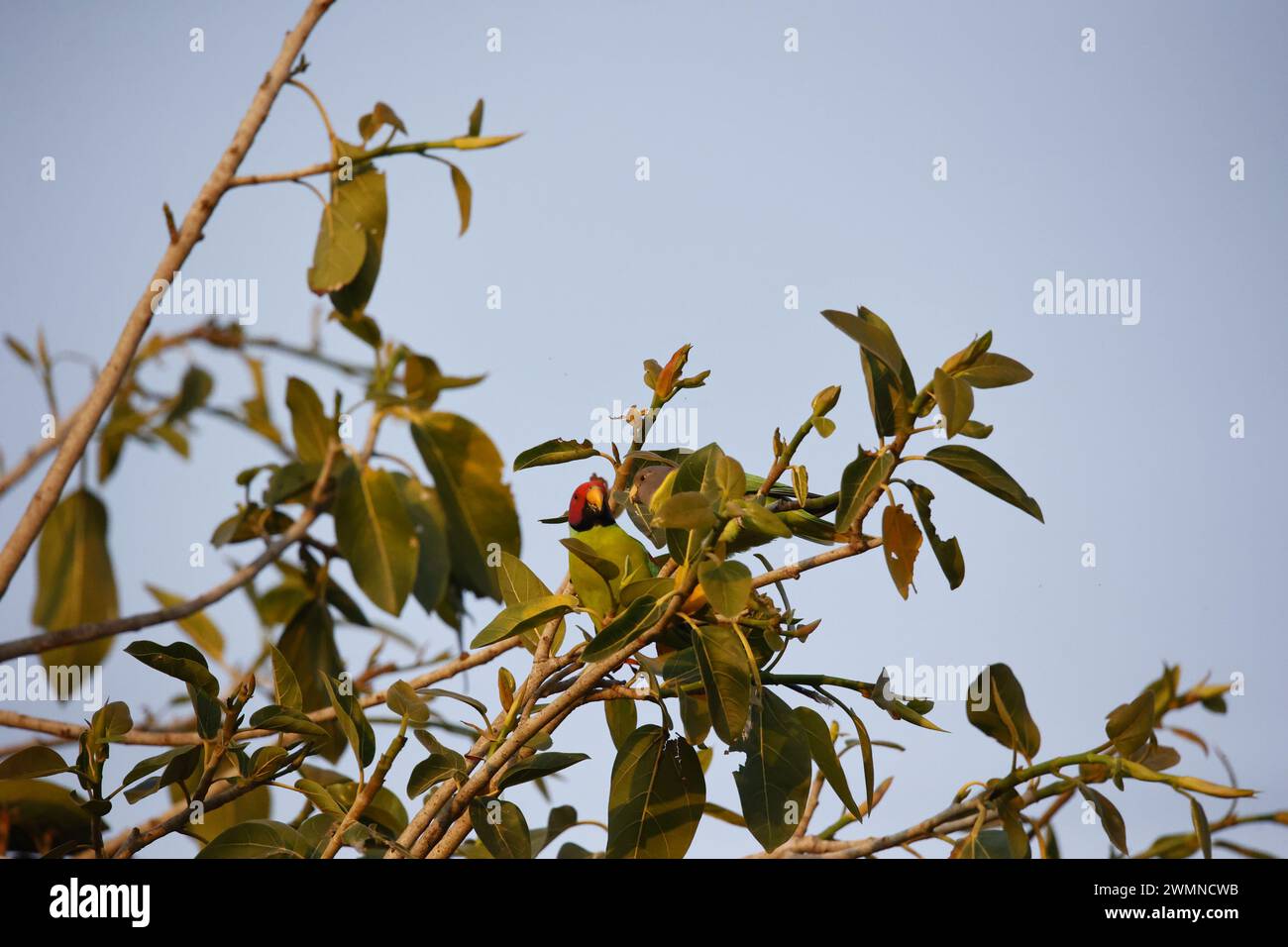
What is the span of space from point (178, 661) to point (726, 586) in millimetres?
558

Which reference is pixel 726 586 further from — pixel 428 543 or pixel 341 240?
pixel 428 543

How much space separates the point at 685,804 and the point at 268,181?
3.11ft

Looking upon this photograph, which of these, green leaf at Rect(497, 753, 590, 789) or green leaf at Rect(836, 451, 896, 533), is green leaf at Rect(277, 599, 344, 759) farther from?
green leaf at Rect(836, 451, 896, 533)

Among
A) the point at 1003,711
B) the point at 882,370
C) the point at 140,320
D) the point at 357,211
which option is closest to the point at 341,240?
the point at 357,211

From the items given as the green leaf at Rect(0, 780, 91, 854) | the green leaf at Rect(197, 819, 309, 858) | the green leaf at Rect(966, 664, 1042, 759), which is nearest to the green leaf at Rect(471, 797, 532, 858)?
the green leaf at Rect(197, 819, 309, 858)

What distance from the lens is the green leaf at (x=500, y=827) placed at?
932 mm

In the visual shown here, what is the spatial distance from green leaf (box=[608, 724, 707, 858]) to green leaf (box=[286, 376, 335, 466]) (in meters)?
1.25

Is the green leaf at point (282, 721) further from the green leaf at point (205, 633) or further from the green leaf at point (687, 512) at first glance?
the green leaf at point (205, 633)

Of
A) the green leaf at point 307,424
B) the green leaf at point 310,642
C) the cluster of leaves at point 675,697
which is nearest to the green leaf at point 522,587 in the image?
the cluster of leaves at point 675,697

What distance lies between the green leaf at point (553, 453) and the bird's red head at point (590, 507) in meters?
0.21

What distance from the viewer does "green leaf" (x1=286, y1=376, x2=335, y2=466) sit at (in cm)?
205

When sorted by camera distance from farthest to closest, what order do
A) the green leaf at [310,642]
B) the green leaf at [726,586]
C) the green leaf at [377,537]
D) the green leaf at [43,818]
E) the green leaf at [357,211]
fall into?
the green leaf at [310,642]
the green leaf at [377,537]
the green leaf at [357,211]
the green leaf at [43,818]
the green leaf at [726,586]
